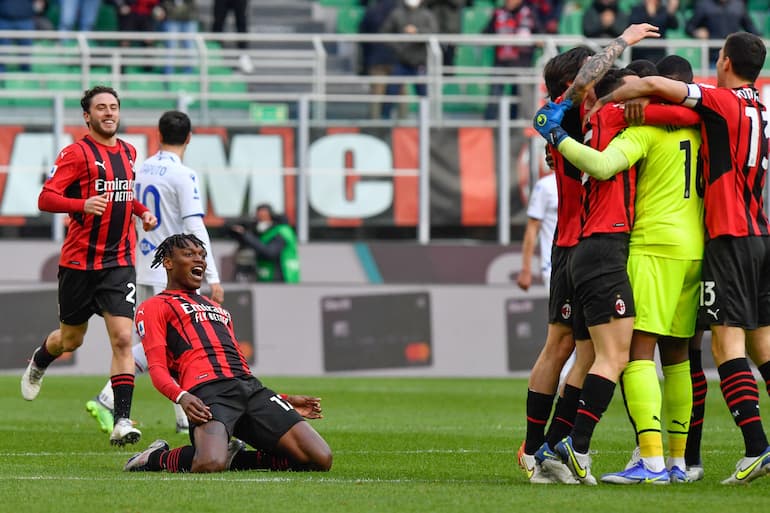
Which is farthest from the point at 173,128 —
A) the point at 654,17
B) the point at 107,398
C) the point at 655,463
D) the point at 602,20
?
the point at 654,17

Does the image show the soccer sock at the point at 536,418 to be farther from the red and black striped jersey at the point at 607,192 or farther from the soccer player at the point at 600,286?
the red and black striped jersey at the point at 607,192

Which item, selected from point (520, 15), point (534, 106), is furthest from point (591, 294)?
point (520, 15)

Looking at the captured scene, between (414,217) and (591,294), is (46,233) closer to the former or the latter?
(414,217)

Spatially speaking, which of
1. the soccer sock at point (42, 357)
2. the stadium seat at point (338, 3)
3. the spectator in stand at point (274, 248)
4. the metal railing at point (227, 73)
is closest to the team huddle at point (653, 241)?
the soccer sock at point (42, 357)

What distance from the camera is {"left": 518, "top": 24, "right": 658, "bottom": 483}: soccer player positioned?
25.5ft

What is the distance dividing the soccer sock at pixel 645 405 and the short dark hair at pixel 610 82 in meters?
1.38

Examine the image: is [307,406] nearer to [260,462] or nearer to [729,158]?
[260,462]

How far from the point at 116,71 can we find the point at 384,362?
21.4ft

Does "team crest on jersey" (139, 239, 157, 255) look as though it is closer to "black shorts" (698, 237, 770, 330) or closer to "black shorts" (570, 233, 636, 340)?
"black shorts" (570, 233, 636, 340)

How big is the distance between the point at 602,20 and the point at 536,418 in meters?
15.6

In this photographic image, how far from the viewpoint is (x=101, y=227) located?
10.1m

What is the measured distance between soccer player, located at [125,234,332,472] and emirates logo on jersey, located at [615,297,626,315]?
182 cm

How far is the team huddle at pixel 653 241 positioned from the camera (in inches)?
294

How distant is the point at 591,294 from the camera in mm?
7484
